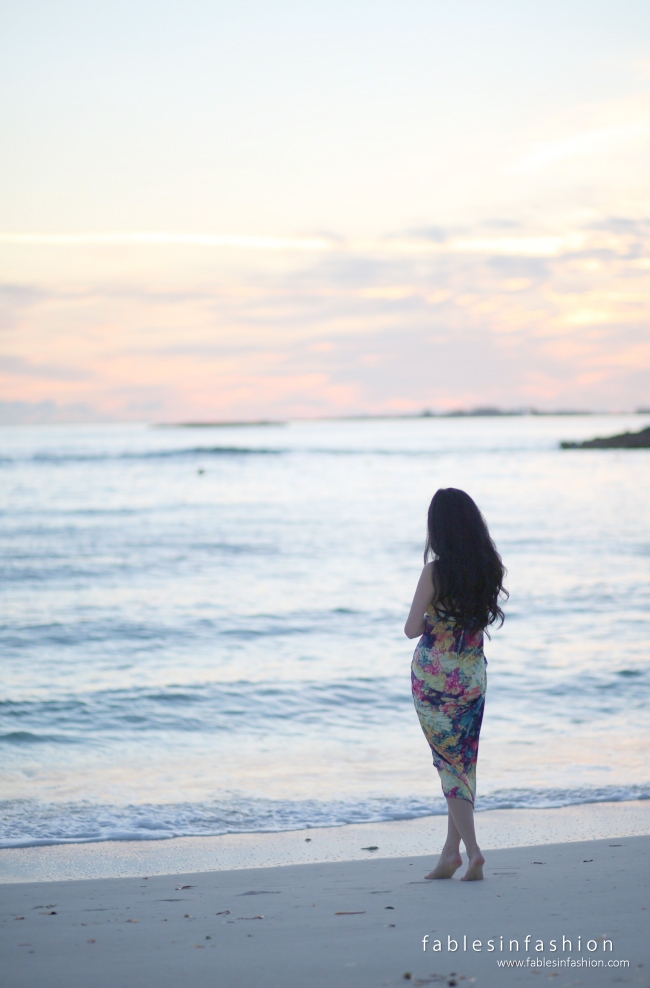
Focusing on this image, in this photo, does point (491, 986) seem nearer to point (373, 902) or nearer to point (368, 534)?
point (373, 902)

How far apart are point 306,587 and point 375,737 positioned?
9237 millimetres

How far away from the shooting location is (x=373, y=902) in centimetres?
390

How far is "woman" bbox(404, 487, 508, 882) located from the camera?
404cm

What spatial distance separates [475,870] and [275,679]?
614 centimetres

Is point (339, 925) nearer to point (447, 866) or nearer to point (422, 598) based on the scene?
point (447, 866)

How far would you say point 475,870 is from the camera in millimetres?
4172

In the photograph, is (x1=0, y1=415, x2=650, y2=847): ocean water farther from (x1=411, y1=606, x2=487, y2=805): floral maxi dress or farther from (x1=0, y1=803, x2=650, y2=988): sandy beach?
(x1=411, y1=606, x2=487, y2=805): floral maxi dress

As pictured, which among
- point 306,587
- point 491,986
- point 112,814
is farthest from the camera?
point 306,587

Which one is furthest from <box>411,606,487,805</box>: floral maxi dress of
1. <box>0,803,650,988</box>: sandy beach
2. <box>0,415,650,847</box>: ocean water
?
<box>0,415,650,847</box>: ocean water

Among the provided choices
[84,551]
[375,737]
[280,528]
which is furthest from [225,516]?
[375,737]

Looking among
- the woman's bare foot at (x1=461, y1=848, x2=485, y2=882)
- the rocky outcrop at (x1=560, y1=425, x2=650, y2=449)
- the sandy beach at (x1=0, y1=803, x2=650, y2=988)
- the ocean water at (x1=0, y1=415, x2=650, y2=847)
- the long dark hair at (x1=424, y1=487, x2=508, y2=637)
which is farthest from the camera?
the rocky outcrop at (x1=560, y1=425, x2=650, y2=449)

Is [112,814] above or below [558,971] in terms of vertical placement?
below

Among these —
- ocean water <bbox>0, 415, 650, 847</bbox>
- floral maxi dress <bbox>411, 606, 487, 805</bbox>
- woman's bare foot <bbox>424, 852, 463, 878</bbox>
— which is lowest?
ocean water <bbox>0, 415, 650, 847</bbox>

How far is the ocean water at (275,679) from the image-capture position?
6.35 metres
